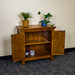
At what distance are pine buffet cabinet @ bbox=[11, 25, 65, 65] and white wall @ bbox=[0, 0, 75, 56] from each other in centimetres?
29

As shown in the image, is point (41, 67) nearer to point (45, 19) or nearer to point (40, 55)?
point (40, 55)

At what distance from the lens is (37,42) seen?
273cm

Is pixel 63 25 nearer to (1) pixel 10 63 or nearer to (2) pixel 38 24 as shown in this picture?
(2) pixel 38 24

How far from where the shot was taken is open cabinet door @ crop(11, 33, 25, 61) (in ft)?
7.98

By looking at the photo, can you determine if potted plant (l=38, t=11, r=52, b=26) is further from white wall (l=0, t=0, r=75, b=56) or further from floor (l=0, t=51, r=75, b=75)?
floor (l=0, t=51, r=75, b=75)

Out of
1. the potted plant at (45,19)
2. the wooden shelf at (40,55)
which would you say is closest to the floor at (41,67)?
the wooden shelf at (40,55)

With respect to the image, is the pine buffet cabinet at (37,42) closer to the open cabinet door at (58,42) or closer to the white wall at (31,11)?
the open cabinet door at (58,42)

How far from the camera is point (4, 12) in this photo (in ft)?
8.97

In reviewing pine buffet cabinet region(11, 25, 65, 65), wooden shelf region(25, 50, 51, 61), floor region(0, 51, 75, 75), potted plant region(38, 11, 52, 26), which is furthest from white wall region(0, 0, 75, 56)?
wooden shelf region(25, 50, 51, 61)

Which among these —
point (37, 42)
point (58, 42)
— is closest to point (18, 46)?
point (37, 42)

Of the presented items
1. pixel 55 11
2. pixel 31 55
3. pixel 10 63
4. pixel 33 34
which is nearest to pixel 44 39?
pixel 33 34

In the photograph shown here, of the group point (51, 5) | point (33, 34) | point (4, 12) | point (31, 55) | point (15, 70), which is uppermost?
point (51, 5)

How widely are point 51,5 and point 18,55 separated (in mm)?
1550

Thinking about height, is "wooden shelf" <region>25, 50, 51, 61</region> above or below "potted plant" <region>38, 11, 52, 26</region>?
below
